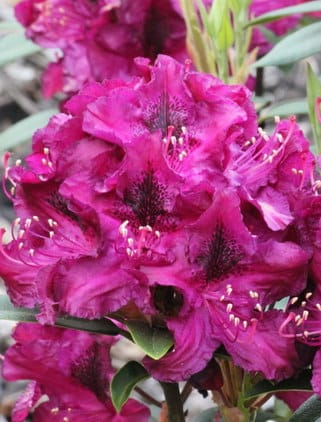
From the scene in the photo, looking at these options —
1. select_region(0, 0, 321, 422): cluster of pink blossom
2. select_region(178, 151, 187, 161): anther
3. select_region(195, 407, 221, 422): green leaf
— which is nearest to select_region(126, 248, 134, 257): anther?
select_region(0, 0, 321, 422): cluster of pink blossom

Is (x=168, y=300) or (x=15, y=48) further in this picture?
(x=15, y=48)

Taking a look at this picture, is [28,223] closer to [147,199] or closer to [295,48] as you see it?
[147,199]

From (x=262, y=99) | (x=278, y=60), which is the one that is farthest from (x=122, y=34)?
(x=278, y=60)

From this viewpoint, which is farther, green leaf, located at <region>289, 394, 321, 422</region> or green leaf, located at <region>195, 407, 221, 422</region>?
green leaf, located at <region>195, 407, 221, 422</region>

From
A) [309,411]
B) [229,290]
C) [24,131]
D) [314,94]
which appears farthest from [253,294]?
[24,131]

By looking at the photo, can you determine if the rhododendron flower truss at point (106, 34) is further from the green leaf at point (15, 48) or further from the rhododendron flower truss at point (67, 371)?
the rhododendron flower truss at point (67, 371)

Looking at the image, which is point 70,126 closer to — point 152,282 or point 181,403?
point 152,282

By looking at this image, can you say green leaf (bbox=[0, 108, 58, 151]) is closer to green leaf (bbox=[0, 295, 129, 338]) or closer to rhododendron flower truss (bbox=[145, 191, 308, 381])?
green leaf (bbox=[0, 295, 129, 338])
